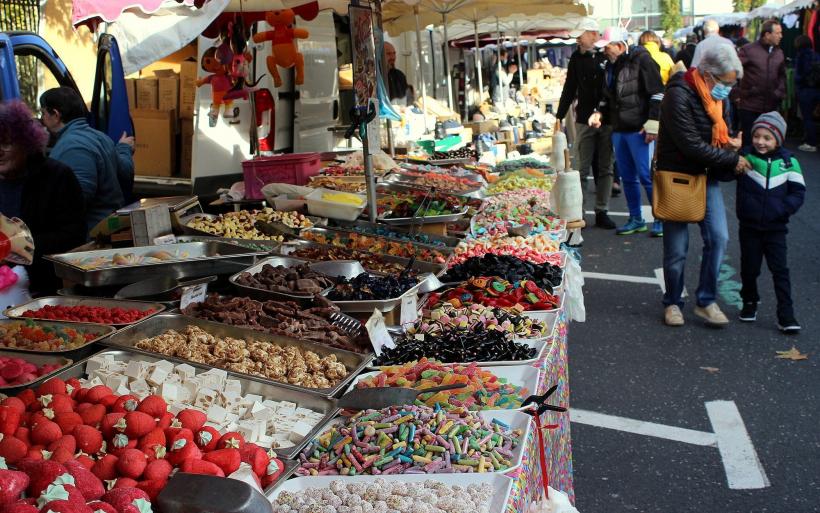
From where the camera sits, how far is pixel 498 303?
145 inches

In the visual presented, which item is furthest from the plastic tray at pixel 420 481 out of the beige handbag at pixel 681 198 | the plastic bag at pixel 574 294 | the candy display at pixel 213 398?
the beige handbag at pixel 681 198

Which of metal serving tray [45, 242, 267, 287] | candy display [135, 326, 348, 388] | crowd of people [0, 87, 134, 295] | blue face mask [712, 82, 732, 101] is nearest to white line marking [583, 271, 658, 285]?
blue face mask [712, 82, 732, 101]

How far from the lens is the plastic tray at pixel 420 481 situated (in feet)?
6.64

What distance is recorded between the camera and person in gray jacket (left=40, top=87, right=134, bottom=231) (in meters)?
5.08

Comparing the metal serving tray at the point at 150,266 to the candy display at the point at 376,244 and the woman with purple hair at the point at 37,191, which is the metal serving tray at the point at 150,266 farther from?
the candy display at the point at 376,244

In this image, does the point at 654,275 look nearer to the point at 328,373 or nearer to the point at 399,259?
the point at 399,259

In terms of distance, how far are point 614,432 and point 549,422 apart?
72.1 inches

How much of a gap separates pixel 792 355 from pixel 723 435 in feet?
4.50

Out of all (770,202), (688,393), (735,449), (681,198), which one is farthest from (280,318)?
(770,202)

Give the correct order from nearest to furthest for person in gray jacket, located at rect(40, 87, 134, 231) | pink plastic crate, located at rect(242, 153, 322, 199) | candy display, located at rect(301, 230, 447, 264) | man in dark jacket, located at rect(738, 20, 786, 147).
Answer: candy display, located at rect(301, 230, 447, 264) < person in gray jacket, located at rect(40, 87, 134, 231) < pink plastic crate, located at rect(242, 153, 322, 199) < man in dark jacket, located at rect(738, 20, 786, 147)

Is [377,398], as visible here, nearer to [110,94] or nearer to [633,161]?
[110,94]

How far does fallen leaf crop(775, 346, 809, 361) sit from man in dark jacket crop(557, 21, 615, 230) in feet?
14.0

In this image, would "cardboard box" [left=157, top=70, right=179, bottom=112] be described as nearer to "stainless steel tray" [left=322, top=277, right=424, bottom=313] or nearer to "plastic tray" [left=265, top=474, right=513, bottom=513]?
"stainless steel tray" [left=322, top=277, right=424, bottom=313]

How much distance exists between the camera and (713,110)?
18.5 feet
